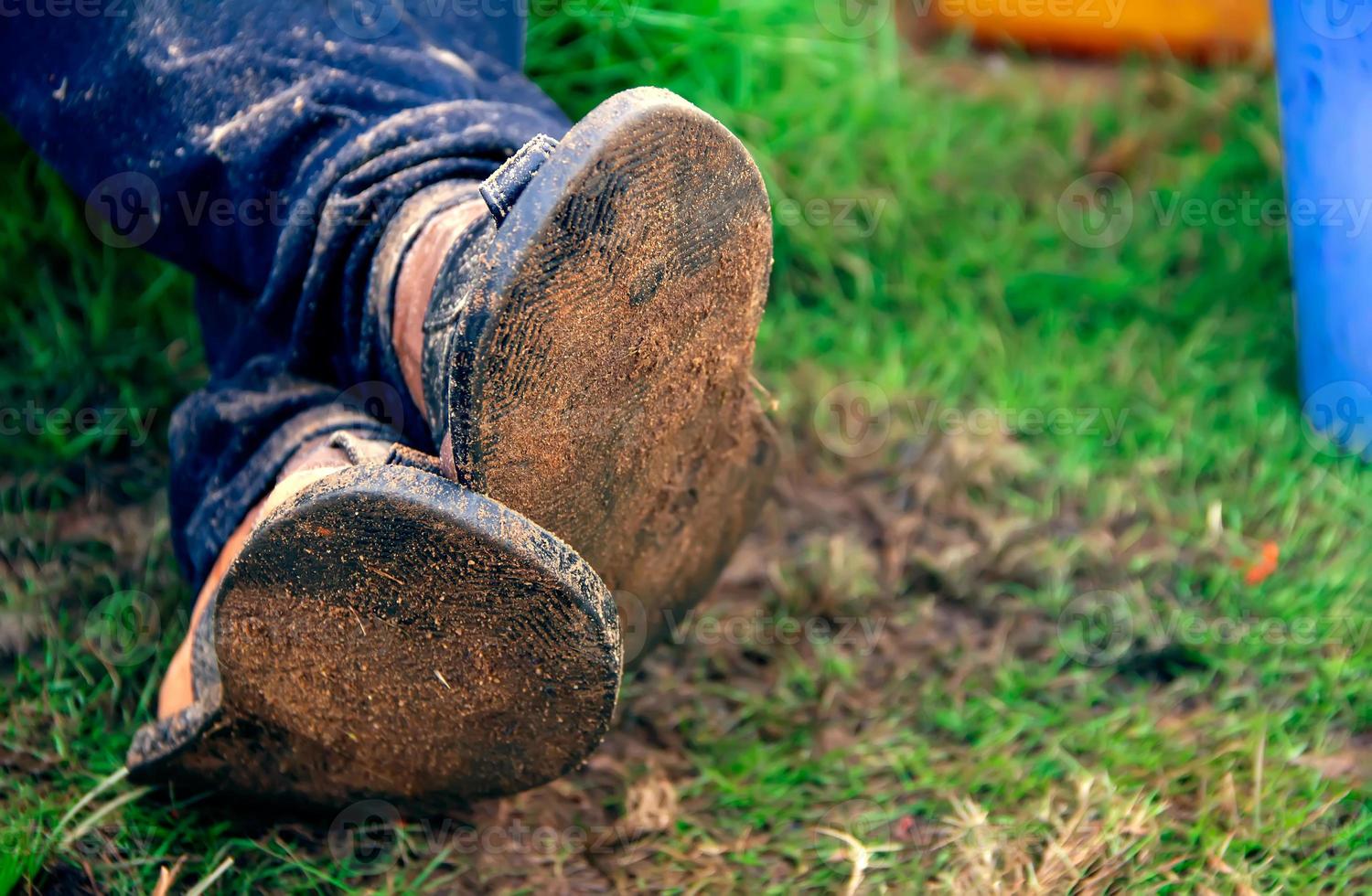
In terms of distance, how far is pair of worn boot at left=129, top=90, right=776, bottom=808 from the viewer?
0.94m

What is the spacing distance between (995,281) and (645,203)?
4.32 ft

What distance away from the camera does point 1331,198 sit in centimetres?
173

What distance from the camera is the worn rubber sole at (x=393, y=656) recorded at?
0.96 meters

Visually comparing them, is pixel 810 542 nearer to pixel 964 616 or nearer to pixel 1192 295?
pixel 964 616

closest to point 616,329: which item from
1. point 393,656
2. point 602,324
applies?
point 602,324

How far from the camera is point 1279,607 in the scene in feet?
5.20

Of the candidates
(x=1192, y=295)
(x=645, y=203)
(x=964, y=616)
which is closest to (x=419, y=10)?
(x=645, y=203)

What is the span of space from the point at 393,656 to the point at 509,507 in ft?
0.55

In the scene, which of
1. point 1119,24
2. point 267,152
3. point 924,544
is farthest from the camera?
point 1119,24

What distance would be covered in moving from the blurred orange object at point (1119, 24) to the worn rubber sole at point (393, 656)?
2.04 m

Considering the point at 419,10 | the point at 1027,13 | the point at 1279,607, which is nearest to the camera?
the point at 419,10

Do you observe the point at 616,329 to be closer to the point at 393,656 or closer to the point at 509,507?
the point at 509,507

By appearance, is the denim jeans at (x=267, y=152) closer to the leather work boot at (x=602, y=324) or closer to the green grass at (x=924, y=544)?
the leather work boot at (x=602, y=324)

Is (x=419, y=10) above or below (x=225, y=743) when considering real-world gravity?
above
